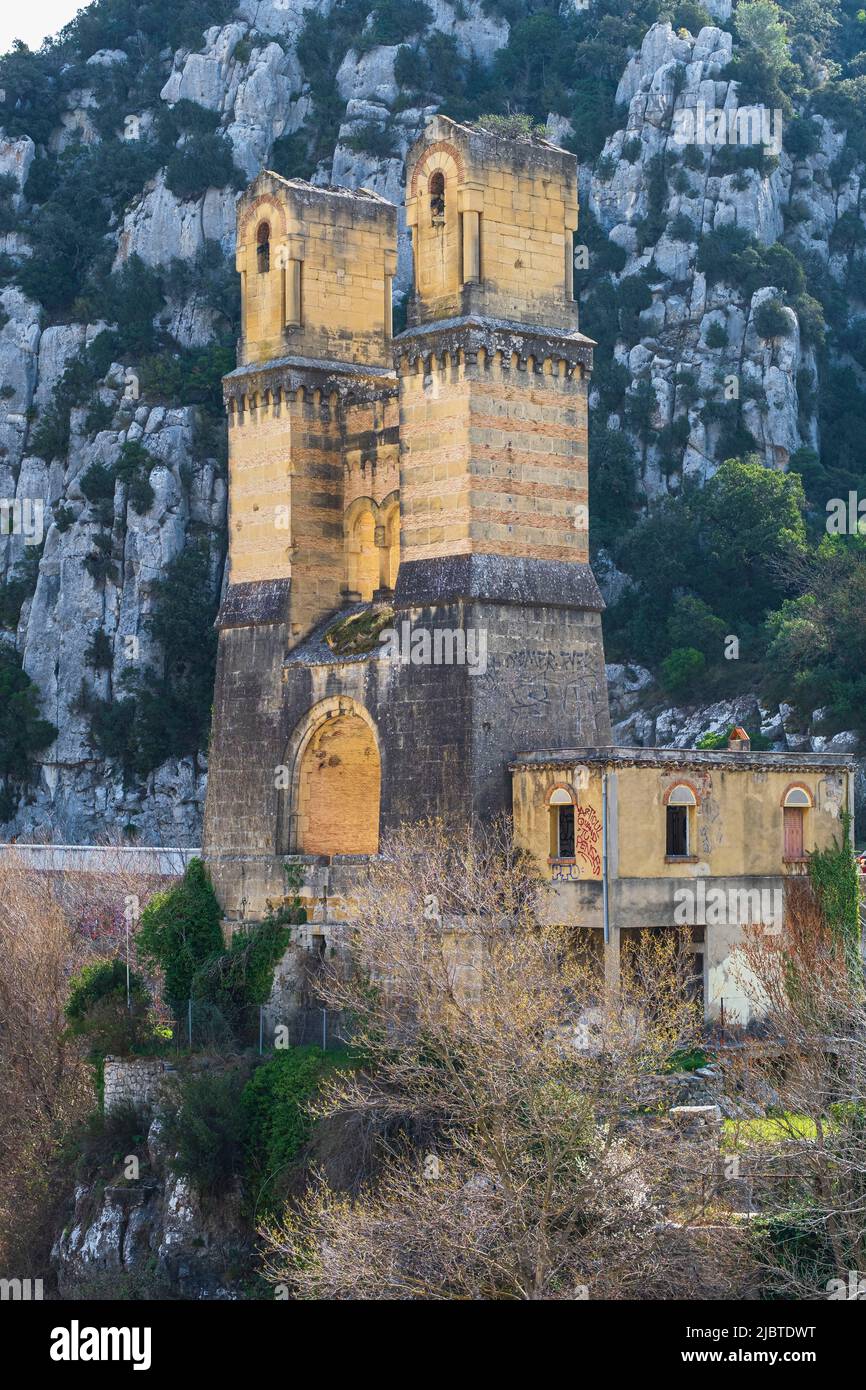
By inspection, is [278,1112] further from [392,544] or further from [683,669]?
[683,669]

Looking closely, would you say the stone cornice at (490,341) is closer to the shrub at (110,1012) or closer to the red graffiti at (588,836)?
the red graffiti at (588,836)

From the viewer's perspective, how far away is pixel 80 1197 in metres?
47.0

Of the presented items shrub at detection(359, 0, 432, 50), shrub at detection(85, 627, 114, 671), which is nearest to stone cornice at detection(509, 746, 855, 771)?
shrub at detection(85, 627, 114, 671)

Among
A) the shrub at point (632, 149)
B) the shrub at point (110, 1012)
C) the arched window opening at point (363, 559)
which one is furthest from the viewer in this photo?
the shrub at point (632, 149)

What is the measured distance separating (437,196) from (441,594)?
838 centimetres

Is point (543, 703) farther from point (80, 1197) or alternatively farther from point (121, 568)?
point (121, 568)

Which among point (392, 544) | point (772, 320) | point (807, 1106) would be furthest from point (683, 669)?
point (807, 1106)

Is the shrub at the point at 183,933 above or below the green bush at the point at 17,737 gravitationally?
below

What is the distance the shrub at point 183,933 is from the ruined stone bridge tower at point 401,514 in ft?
1.46

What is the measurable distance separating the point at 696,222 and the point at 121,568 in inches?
1205

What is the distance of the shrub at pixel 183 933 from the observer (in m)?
49.9

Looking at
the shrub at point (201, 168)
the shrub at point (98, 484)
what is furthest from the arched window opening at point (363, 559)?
the shrub at point (201, 168)

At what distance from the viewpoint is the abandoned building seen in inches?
1786

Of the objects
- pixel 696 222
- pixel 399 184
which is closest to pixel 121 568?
pixel 399 184
